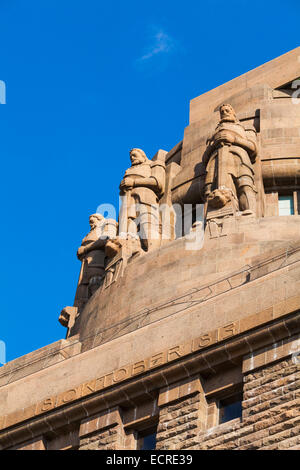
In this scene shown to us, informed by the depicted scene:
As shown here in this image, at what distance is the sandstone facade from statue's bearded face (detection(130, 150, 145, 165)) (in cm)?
5

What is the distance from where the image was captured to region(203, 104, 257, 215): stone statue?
38062 millimetres

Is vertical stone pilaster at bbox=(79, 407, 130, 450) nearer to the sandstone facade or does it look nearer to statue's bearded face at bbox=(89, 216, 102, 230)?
the sandstone facade

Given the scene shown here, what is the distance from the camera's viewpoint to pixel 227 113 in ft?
136

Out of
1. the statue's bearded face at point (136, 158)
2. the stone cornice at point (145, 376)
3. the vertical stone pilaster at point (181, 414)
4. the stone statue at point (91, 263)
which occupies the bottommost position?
the vertical stone pilaster at point (181, 414)

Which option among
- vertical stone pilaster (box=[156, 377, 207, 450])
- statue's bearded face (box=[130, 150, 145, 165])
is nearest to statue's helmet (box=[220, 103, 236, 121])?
statue's bearded face (box=[130, 150, 145, 165])

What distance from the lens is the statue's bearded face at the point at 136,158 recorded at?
4381 centimetres

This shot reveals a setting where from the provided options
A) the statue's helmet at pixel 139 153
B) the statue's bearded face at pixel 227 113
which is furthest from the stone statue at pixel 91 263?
the statue's bearded face at pixel 227 113

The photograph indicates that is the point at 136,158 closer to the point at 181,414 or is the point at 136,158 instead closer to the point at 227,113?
the point at 227,113

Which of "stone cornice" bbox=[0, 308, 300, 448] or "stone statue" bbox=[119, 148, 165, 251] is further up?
"stone statue" bbox=[119, 148, 165, 251]

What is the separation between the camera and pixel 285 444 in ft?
85.3

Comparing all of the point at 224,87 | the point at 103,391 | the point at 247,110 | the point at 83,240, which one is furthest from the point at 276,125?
the point at 103,391

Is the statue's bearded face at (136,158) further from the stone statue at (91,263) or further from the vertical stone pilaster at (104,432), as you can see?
the vertical stone pilaster at (104,432)

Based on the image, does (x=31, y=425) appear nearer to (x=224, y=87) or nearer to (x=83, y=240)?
(x=83, y=240)

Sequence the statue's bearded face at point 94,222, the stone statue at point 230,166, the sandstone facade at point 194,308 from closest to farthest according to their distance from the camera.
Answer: the sandstone facade at point 194,308 → the stone statue at point 230,166 → the statue's bearded face at point 94,222
